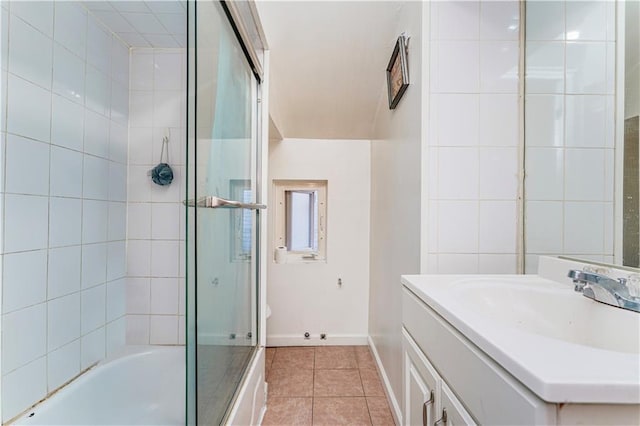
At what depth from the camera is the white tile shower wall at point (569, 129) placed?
2.78ft

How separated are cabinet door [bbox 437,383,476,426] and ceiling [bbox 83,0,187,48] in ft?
6.74

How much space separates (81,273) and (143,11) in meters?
1.41

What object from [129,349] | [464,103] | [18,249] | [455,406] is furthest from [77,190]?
[464,103]

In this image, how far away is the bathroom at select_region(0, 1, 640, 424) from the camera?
3.01 feet

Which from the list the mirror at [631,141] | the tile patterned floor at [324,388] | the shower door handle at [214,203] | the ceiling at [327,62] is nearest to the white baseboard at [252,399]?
the tile patterned floor at [324,388]

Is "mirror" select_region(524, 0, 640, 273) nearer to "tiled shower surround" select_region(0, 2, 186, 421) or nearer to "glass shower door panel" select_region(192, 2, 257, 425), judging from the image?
"glass shower door panel" select_region(192, 2, 257, 425)

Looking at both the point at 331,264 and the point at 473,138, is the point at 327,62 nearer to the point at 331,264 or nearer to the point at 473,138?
the point at 473,138

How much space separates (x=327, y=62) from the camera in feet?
6.42

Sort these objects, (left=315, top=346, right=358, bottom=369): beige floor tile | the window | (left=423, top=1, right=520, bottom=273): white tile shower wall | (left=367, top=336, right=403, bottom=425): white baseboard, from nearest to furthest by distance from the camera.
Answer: (left=423, top=1, right=520, bottom=273): white tile shower wall, (left=367, top=336, right=403, bottom=425): white baseboard, (left=315, top=346, right=358, bottom=369): beige floor tile, the window

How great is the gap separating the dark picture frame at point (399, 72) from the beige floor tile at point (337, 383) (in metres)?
1.90

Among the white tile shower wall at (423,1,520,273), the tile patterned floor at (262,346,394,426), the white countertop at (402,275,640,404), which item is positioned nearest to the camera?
the white countertop at (402,275,640,404)

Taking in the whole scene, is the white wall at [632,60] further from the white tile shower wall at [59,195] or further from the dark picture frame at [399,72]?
the white tile shower wall at [59,195]

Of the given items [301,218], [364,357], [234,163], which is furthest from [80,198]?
[364,357]

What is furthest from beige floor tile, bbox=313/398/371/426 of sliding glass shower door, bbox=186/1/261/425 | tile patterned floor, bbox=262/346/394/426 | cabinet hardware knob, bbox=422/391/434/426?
cabinet hardware knob, bbox=422/391/434/426
